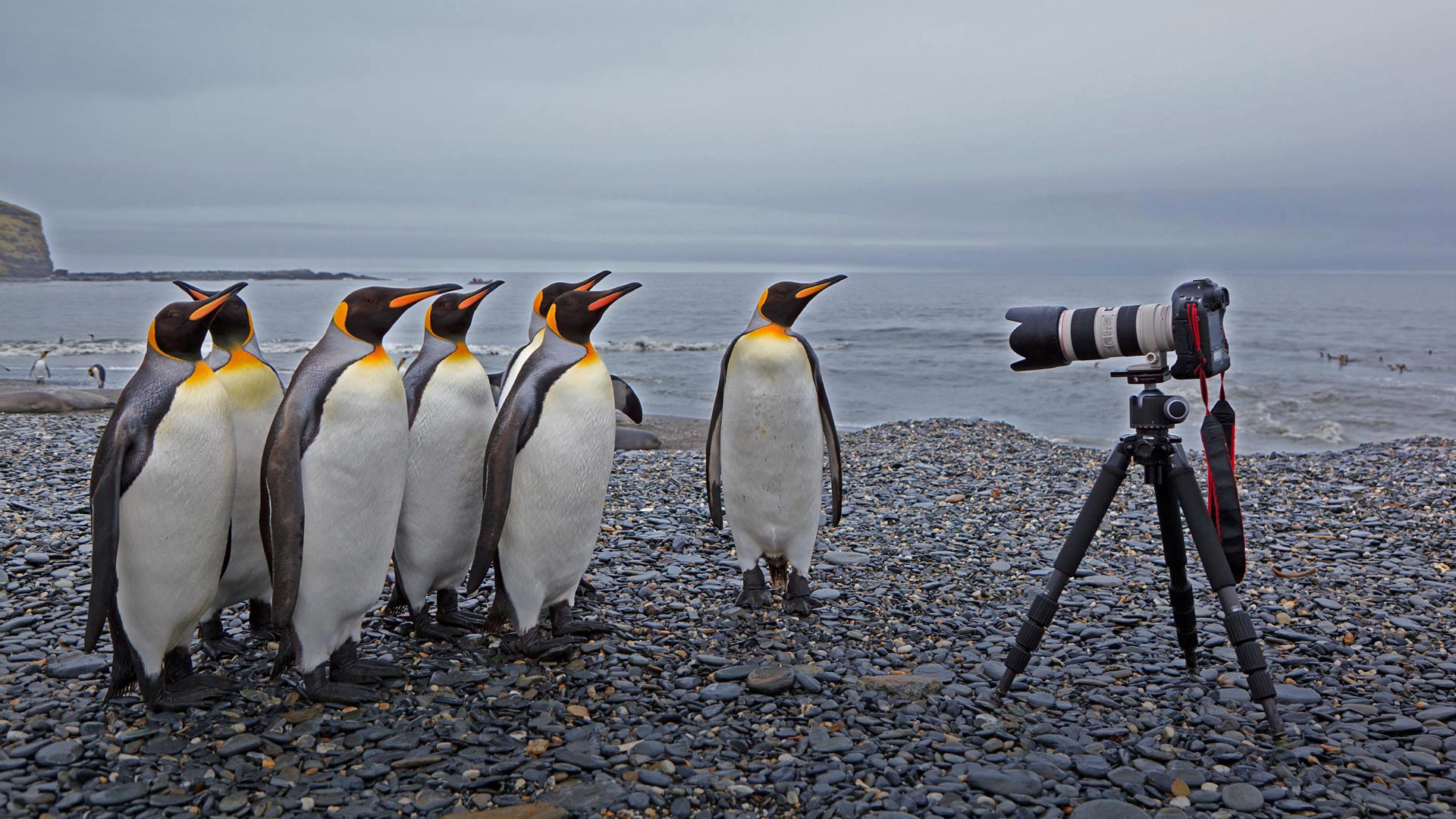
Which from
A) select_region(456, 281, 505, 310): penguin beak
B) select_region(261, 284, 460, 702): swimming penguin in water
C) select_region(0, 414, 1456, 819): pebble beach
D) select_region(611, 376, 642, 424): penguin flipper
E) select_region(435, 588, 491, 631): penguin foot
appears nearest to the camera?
select_region(0, 414, 1456, 819): pebble beach

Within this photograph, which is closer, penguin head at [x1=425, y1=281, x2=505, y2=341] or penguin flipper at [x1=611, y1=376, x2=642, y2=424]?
penguin head at [x1=425, y1=281, x2=505, y2=341]

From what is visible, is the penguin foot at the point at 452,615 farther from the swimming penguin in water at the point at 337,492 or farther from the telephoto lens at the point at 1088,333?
the telephoto lens at the point at 1088,333

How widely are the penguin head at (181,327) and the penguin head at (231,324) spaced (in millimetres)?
317

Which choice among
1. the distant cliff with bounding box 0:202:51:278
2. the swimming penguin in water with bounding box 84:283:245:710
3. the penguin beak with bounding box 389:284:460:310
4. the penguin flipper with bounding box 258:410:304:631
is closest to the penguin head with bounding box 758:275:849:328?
the penguin beak with bounding box 389:284:460:310

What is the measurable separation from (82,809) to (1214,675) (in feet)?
12.4

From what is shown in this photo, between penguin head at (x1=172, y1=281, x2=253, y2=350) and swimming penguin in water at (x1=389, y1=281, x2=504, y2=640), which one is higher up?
penguin head at (x1=172, y1=281, x2=253, y2=350)

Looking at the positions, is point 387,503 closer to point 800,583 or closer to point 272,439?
point 272,439

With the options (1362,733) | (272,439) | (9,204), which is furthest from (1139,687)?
(9,204)

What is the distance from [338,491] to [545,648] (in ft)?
3.29

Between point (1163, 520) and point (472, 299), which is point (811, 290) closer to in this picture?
point (472, 299)

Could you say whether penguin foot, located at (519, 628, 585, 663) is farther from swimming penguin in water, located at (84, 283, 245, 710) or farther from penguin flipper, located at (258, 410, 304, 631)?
swimming penguin in water, located at (84, 283, 245, 710)

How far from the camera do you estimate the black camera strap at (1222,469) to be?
3.01 metres

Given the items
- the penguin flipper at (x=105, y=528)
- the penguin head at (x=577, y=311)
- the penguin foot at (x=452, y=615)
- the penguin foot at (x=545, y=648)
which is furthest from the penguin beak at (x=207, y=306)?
the penguin foot at (x=545, y=648)

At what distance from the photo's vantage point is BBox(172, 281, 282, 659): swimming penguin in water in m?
3.68
